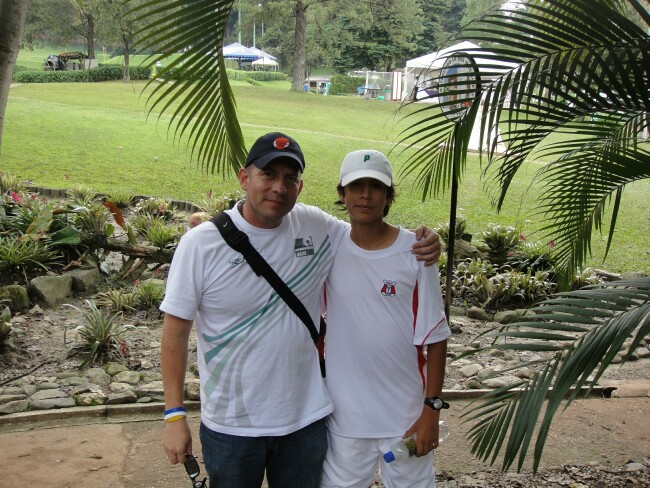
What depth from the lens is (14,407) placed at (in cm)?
454

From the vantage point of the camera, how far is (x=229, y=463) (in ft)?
7.62

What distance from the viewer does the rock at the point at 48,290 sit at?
261 inches

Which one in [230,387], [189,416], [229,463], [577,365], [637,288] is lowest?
[189,416]

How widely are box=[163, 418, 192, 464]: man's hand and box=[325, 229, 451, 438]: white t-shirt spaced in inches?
19.2

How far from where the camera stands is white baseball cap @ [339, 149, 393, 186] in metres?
2.43

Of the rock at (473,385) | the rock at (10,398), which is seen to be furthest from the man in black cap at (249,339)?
the rock at (473,385)

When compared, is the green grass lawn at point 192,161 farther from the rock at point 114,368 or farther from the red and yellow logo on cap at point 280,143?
the red and yellow logo on cap at point 280,143

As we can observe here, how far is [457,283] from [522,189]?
23.4 feet

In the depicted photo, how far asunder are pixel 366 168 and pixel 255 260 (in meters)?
0.48

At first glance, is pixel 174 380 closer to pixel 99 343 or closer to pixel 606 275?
pixel 99 343

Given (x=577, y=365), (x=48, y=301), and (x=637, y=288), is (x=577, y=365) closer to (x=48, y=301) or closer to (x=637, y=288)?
(x=637, y=288)

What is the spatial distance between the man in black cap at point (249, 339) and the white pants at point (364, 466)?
111mm

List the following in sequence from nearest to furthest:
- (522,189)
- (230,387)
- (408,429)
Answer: (230,387)
(408,429)
(522,189)

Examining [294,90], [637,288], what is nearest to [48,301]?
[637,288]
